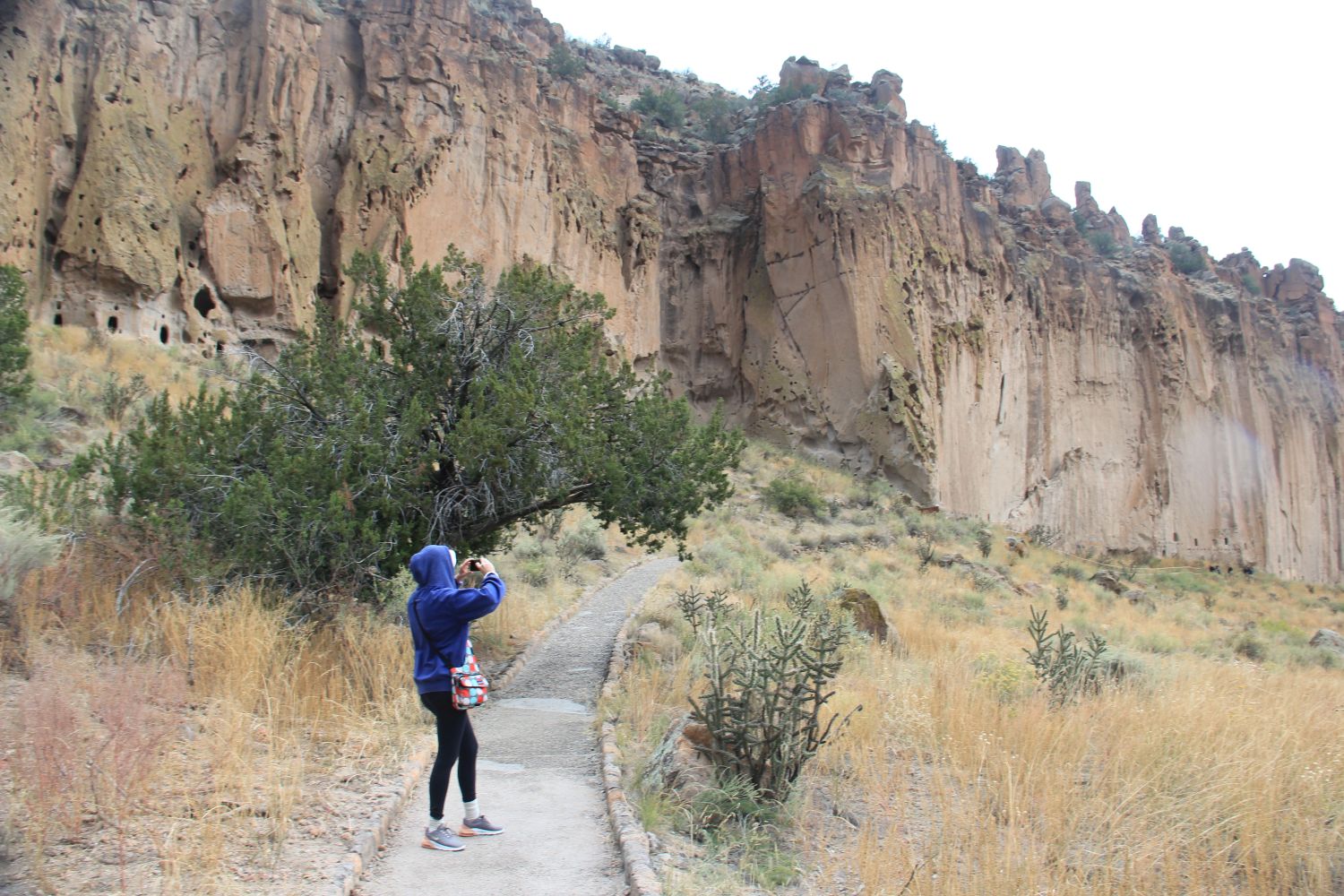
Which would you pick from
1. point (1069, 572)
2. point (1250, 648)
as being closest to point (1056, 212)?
point (1069, 572)

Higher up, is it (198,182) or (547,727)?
(198,182)

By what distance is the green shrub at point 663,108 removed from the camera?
146ft

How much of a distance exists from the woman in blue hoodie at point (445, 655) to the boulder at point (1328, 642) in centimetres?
1827

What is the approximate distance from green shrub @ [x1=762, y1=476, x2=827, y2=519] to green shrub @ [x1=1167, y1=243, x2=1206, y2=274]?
121ft

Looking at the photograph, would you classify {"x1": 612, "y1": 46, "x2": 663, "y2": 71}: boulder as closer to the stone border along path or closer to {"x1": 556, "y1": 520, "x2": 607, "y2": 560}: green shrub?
{"x1": 556, "y1": 520, "x2": 607, "y2": 560}: green shrub

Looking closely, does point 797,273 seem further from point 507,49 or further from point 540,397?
point 540,397

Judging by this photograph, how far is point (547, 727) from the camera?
7.25m

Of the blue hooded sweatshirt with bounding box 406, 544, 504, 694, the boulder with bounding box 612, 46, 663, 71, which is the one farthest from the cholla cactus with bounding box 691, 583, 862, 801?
the boulder with bounding box 612, 46, 663, 71

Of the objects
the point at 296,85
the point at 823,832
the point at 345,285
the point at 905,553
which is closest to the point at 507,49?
the point at 296,85

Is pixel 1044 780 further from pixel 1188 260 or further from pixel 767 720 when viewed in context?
pixel 1188 260

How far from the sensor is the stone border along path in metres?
4.20

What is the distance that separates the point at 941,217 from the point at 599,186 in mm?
14448

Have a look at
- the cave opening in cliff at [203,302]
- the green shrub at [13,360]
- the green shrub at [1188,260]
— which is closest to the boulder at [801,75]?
the green shrub at [1188,260]

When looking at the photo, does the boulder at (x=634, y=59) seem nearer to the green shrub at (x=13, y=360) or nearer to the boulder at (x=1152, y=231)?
the boulder at (x=1152, y=231)
